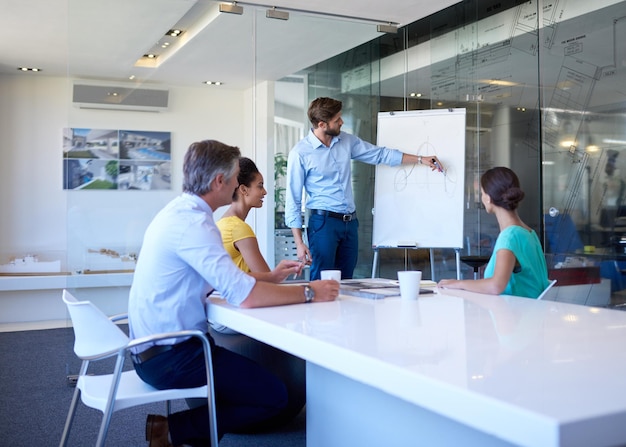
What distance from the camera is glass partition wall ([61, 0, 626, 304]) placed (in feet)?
15.1

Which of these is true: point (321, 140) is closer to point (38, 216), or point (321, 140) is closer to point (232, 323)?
point (232, 323)

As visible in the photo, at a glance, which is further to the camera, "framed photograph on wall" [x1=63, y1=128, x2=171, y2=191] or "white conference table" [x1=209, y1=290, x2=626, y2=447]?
"framed photograph on wall" [x1=63, y1=128, x2=171, y2=191]

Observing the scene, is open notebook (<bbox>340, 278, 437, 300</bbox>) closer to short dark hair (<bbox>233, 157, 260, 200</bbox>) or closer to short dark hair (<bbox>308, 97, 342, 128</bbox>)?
short dark hair (<bbox>233, 157, 260, 200</bbox>)

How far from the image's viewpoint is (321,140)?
A: 14.1 ft

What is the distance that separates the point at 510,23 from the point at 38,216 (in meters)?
5.44

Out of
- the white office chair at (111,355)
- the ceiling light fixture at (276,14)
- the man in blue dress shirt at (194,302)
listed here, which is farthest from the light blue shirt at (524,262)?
the ceiling light fixture at (276,14)

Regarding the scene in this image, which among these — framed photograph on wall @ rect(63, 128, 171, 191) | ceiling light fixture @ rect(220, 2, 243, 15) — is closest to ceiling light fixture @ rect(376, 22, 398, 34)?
ceiling light fixture @ rect(220, 2, 243, 15)

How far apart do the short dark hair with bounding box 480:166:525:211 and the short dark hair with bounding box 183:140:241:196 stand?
3.73 ft

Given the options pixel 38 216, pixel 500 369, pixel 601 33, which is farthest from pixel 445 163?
pixel 38 216

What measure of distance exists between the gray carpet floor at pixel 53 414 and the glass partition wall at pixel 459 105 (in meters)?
0.84

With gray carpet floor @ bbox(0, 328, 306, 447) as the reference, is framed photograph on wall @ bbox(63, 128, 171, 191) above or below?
above

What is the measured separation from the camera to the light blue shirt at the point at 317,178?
4.29 metres

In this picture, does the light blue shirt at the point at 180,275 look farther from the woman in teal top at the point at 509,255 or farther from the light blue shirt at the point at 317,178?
the light blue shirt at the point at 317,178

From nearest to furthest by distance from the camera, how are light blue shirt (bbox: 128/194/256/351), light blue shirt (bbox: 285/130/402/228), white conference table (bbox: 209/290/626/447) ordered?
white conference table (bbox: 209/290/626/447) → light blue shirt (bbox: 128/194/256/351) → light blue shirt (bbox: 285/130/402/228)
